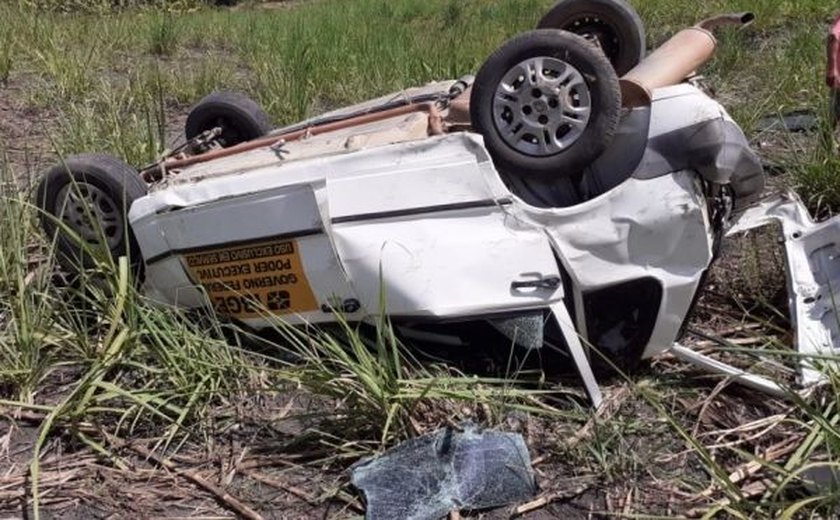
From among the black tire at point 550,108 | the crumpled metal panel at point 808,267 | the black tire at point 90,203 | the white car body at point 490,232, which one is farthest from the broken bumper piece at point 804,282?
the black tire at point 90,203

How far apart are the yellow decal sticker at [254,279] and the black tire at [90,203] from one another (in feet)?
0.82

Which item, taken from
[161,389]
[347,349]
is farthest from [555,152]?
[161,389]

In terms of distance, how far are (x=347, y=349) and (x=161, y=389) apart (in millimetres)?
490

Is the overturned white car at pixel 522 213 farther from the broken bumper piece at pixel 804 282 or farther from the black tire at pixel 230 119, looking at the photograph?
the black tire at pixel 230 119

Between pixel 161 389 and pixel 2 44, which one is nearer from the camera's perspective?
pixel 161 389

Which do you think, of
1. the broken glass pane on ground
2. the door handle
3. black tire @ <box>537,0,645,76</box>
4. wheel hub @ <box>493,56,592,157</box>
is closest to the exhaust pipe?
wheel hub @ <box>493,56,592,157</box>

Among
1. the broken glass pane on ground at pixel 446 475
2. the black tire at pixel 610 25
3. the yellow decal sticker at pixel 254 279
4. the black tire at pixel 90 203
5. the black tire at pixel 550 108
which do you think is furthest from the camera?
the black tire at pixel 610 25

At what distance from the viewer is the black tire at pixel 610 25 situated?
3246 mm

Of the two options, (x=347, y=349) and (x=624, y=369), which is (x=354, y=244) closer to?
(x=347, y=349)

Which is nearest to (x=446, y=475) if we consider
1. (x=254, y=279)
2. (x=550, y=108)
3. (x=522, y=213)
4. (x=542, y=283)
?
(x=542, y=283)

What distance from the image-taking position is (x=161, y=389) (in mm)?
2650

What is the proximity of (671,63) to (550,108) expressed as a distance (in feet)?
1.60

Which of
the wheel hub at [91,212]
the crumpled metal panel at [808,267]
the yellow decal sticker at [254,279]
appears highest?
the wheel hub at [91,212]

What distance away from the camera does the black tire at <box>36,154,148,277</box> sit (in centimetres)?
294
